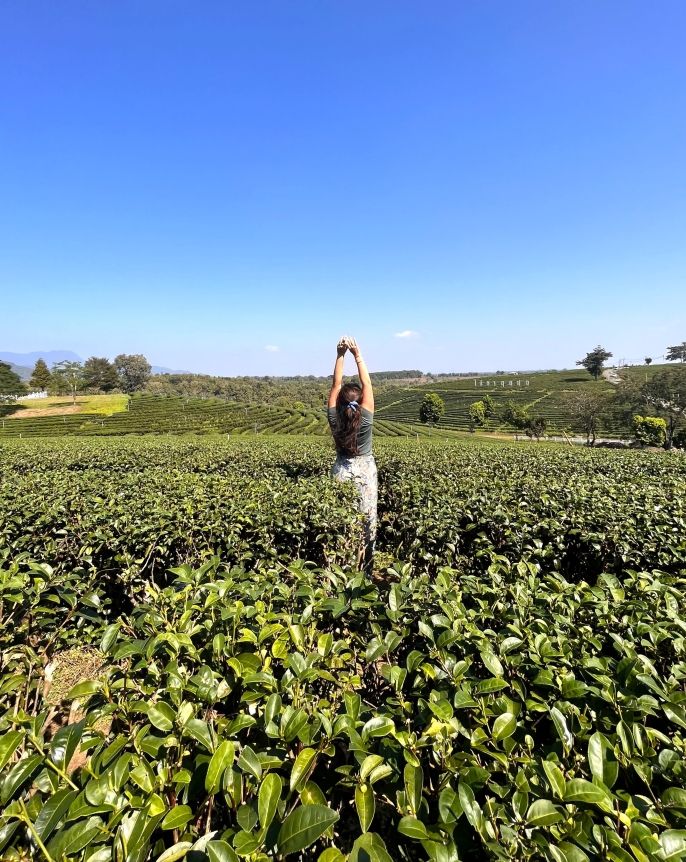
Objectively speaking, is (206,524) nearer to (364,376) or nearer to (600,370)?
(364,376)

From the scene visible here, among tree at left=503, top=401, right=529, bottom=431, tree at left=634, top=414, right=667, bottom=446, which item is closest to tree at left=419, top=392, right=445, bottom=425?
tree at left=503, top=401, right=529, bottom=431

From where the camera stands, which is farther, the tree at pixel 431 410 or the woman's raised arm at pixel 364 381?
the tree at pixel 431 410

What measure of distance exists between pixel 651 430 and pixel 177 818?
56.5 meters

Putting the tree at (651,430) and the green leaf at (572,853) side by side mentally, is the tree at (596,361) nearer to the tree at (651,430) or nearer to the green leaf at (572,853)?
the tree at (651,430)

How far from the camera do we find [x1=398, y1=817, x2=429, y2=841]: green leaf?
848mm

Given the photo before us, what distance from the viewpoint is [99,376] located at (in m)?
92.1

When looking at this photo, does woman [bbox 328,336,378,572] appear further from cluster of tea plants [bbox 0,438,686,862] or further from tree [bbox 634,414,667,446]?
tree [bbox 634,414,667,446]

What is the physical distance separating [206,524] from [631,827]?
3.17 meters

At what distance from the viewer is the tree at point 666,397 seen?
44188 mm

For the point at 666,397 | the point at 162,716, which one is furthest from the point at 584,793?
the point at 666,397

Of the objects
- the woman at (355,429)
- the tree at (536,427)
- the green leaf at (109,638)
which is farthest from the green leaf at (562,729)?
the tree at (536,427)

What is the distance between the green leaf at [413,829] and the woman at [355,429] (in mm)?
3530

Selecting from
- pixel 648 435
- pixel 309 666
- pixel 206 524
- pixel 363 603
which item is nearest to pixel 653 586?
pixel 363 603

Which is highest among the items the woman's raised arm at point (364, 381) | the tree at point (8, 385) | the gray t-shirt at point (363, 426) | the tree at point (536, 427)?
the tree at point (8, 385)
